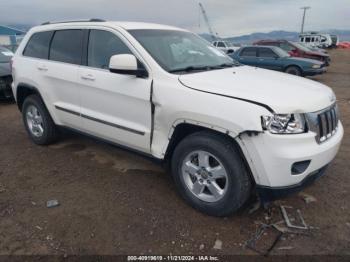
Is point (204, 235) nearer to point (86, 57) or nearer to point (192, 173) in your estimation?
point (192, 173)

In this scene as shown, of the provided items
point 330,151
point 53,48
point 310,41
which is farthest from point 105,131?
point 310,41

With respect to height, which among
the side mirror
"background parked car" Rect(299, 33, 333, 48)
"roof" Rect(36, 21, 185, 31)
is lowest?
"background parked car" Rect(299, 33, 333, 48)

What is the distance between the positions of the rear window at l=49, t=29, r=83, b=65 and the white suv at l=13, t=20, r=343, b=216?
15 mm

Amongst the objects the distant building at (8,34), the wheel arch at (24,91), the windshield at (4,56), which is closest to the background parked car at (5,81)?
the windshield at (4,56)

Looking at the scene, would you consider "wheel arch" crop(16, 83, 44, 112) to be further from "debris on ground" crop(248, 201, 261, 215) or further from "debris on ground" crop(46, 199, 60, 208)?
"debris on ground" crop(248, 201, 261, 215)

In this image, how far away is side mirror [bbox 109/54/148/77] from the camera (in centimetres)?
302

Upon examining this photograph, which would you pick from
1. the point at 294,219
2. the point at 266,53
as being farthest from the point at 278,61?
the point at 294,219

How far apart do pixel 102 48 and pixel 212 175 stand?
204 cm

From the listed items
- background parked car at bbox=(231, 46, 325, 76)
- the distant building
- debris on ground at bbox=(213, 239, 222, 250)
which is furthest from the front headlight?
the distant building

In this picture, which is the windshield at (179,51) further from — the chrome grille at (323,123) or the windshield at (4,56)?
the windshield at (4,56)

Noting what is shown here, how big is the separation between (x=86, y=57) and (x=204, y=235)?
254 cm

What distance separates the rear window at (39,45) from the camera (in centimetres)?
445

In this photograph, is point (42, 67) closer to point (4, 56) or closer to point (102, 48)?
point (102, 48)

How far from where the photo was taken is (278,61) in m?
12.9
